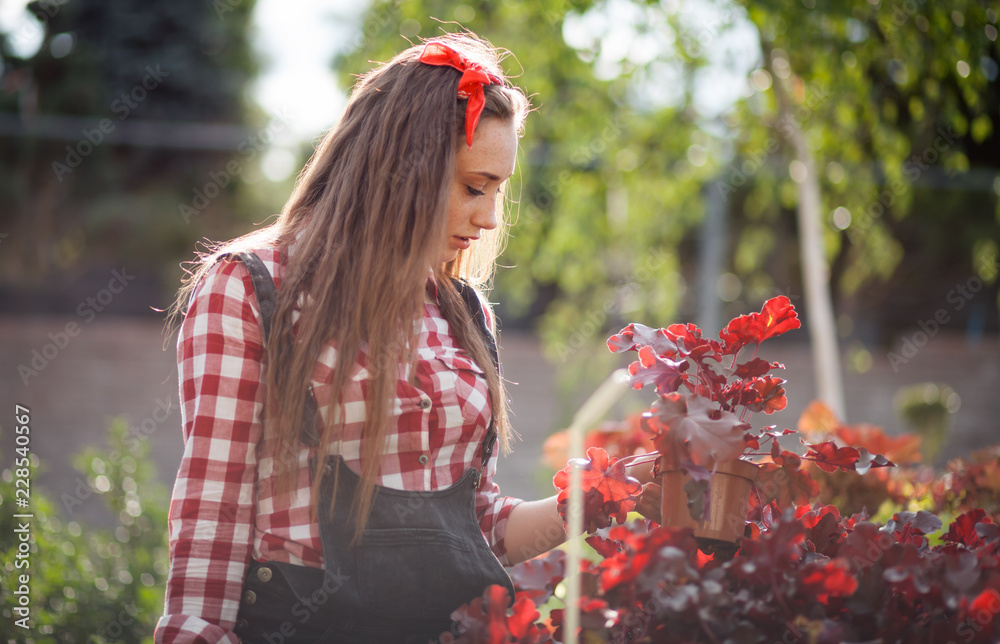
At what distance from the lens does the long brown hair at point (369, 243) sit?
1159 millimetres

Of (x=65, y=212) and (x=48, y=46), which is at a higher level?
(x=48, y=46)

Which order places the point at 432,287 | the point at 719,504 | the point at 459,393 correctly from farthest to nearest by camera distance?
1. the point at 432,287
2. the point at 459,393
3. the point at 719,504

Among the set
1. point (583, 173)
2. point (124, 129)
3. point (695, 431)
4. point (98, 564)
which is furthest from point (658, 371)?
point (124, 129)

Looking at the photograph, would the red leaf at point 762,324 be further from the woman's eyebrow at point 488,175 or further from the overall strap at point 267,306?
the overall strap at point 267,306

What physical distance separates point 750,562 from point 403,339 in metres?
0.60

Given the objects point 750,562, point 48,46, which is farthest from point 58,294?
point 750,562

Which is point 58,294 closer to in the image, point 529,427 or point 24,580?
point 529,427

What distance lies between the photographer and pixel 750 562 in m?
0.92

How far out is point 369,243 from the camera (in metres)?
1.23

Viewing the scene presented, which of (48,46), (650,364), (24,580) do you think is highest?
(48,46)

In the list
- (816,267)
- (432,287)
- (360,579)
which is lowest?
(360,579)

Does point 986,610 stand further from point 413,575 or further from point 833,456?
point 413,575

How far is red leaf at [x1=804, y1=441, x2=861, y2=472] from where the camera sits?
1120 mm

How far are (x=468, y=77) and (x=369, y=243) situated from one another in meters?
0.33
